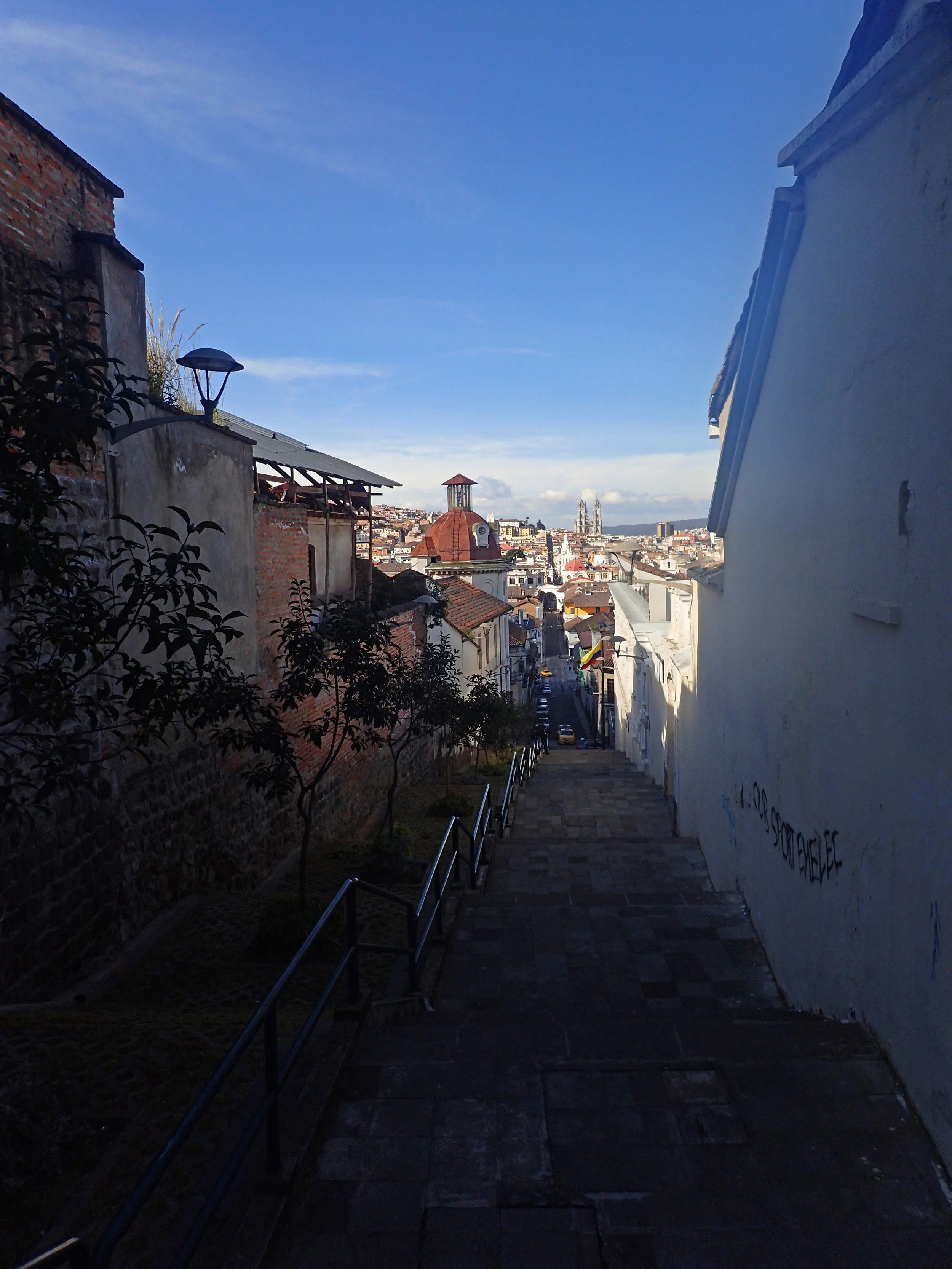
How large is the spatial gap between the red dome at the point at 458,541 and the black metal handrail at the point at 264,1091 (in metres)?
38.1

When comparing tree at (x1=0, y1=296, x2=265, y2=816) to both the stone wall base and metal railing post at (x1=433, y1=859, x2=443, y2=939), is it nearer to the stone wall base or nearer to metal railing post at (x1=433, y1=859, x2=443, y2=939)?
the stone wall base

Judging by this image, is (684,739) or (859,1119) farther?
(684,739)

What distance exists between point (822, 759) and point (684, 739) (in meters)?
8.82

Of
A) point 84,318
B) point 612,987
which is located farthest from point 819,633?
point 84,318

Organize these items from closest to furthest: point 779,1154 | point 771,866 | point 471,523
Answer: point 779,1154 → point 771,866 → point 471,523

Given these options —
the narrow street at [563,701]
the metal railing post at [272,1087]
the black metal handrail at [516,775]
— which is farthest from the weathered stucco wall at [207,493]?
the narrow street at [563,701]

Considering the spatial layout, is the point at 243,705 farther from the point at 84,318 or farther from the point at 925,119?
the point at 925,119

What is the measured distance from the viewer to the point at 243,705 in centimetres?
544

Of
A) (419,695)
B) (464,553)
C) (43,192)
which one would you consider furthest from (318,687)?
(464,553)

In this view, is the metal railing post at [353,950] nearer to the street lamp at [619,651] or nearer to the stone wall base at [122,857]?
the stone wall base at [122,857]

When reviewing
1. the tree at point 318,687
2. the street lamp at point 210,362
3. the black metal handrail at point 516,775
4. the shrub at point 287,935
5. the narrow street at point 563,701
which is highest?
the street lamp at point 210,362

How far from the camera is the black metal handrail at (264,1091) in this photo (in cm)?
197

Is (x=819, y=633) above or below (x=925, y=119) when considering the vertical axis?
below

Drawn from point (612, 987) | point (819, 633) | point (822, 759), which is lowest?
point (612, 987)
